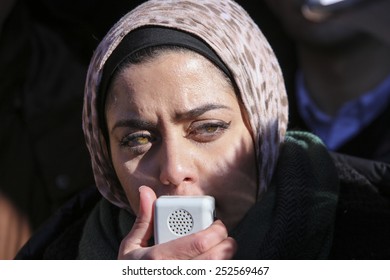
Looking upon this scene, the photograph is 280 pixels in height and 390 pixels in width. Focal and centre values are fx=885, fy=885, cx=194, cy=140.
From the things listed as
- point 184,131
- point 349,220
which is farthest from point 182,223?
point 349,220

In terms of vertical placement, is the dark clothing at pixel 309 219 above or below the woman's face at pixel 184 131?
below

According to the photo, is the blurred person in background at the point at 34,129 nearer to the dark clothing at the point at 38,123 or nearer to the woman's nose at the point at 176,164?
the dark clothing at the point at 38,123

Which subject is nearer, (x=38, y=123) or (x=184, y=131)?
(x=184, y=131)

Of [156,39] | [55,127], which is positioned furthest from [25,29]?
[156,39]

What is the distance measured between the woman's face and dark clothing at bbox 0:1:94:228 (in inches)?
41.3

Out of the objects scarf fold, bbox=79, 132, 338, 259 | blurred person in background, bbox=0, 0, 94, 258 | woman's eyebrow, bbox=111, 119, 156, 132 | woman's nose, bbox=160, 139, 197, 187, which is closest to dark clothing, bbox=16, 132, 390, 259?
scarf fold, bbox=79, 132, 338, 259

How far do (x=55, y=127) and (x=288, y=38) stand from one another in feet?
3.60

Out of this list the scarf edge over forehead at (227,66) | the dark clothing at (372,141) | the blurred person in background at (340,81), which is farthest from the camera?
the blurred person in background at (340,81)

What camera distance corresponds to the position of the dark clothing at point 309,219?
2160 millimetres

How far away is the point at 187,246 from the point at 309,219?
15.7 inches

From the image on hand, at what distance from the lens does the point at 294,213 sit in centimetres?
217

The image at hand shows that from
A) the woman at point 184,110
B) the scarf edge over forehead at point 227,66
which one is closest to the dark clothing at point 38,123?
the scarf edge over forehead at point 227,66

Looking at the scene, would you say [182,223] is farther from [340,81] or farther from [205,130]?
[340,81]

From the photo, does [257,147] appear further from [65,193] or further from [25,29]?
[25,29]
